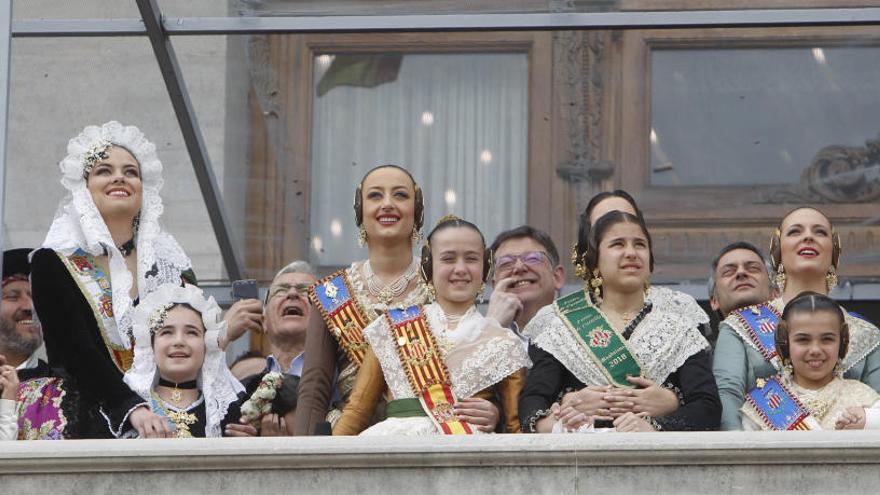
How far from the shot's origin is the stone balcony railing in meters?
6.04

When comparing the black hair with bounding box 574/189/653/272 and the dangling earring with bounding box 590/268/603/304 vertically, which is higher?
the black hair with bounding box 574/189/653/272

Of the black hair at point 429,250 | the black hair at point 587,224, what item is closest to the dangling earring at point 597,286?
the black hair at point 587,224

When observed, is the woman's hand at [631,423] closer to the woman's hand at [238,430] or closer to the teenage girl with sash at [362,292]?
the teenage girl with sash at [362,292]

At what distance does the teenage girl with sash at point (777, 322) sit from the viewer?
23.3ft

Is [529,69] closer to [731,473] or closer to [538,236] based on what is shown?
[538,236]

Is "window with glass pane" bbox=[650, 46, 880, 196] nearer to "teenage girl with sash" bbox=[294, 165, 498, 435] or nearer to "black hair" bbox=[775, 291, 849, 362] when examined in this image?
"teenage girl with sash" bbox=[294, 165, 498, 435]

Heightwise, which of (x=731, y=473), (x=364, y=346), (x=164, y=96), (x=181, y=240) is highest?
(x=164, y=96)

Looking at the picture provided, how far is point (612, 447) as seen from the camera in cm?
607

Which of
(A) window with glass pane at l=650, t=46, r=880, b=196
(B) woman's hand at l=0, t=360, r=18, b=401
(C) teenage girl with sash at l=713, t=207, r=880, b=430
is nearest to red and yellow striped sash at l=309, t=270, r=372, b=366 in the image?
(B) woman's hand at l=0, t=360, r=18, b=401

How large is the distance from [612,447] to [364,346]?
55.1 inches

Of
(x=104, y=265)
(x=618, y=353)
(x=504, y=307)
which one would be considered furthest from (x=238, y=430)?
(x=618, y=353)

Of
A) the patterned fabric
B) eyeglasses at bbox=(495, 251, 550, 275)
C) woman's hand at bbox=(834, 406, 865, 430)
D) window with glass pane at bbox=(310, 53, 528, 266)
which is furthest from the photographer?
window with glass pane at bbox=(310, 53, 528, 266)

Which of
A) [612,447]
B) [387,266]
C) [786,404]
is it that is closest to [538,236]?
[387,266]

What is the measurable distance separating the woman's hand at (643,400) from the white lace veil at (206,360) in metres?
1.40
